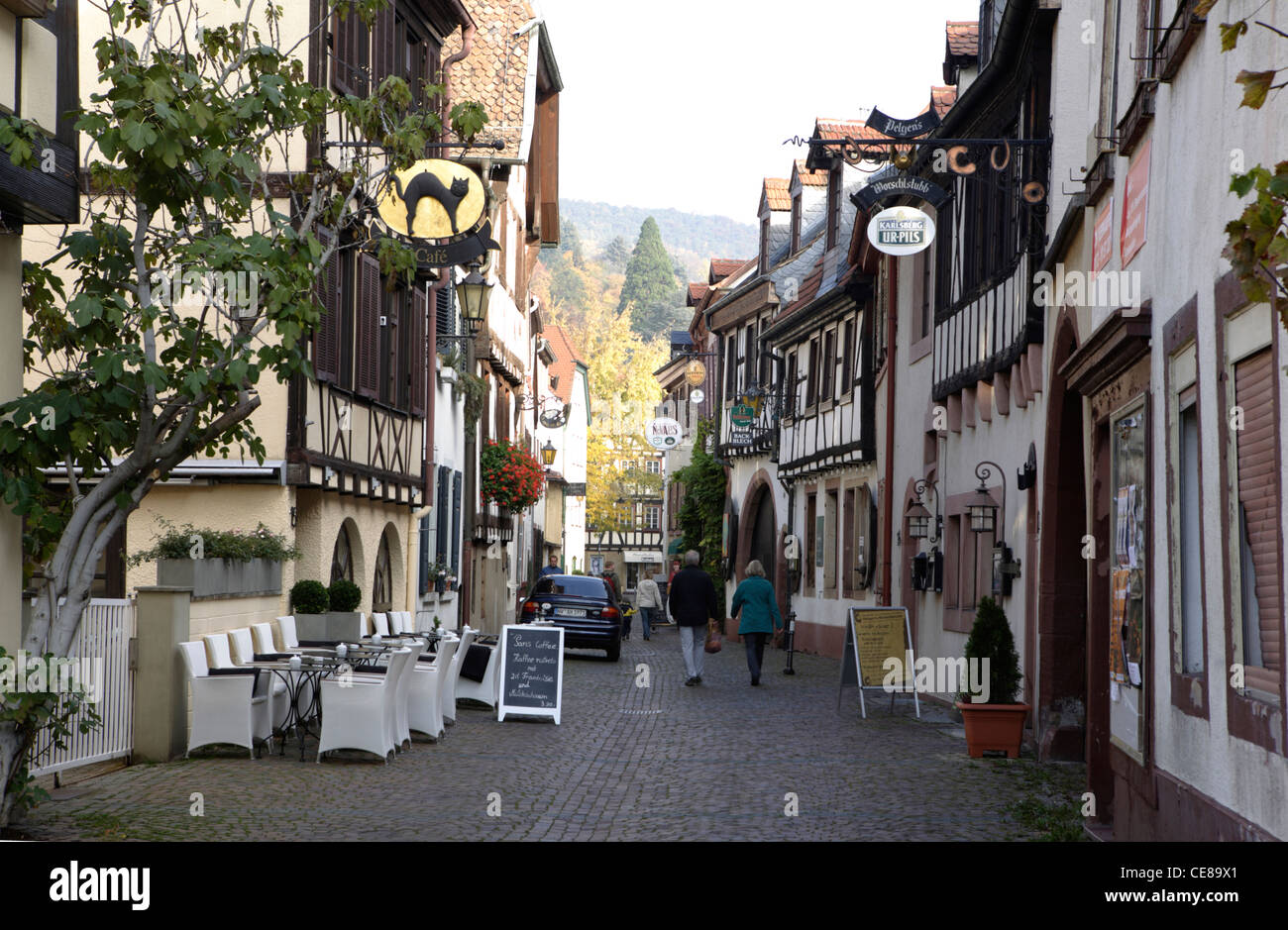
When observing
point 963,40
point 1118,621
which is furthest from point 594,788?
point 963,40

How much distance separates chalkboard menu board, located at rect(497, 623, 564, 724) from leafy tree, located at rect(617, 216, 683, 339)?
4406 inches

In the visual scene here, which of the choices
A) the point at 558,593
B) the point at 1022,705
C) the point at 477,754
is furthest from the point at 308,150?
the point at 558,593

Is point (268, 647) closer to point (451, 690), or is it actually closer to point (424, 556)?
point (451, 690)

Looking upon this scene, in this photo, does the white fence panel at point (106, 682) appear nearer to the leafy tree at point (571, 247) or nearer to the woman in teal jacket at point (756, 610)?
the woman in teal jacket at point (756, 610)

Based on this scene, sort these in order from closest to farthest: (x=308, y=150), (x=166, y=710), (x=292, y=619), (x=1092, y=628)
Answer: (x=1092, y=628) < (x=166, y=710) < (x=292, y=619) < (x=308, y=150)

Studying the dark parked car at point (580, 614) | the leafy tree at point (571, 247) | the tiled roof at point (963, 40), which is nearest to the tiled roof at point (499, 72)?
the dark parked car at point (580, 614)

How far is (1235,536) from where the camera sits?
22.0 feet

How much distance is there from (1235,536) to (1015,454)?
30.8 feet

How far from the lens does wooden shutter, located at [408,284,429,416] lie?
23406 millimetres

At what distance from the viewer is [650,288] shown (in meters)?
130

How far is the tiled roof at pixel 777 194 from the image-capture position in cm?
3908

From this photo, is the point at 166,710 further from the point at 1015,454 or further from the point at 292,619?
the point at 1015,454

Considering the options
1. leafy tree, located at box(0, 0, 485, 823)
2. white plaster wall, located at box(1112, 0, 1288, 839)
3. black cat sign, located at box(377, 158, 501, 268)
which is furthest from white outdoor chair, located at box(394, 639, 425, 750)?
white plaster wall, located at box(1112, 0, 1288, 839)

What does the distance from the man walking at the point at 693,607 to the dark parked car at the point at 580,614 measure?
17.9ft
